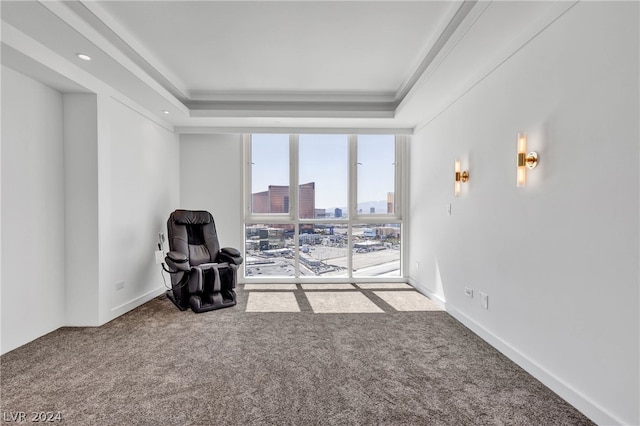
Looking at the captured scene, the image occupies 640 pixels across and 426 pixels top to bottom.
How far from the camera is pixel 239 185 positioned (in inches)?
198

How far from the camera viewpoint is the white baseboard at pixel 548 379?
1.74 metres

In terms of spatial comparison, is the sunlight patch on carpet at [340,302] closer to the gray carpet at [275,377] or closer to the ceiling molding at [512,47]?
the gray carpet at [275,377]

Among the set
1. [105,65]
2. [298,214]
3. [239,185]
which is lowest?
[298,214]

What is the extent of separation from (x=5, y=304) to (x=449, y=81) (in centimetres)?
429

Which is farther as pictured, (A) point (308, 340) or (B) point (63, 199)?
(B) point (63, 199)

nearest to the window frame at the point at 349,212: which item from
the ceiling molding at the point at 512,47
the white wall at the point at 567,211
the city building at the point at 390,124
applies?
the city building at the point at 390,124

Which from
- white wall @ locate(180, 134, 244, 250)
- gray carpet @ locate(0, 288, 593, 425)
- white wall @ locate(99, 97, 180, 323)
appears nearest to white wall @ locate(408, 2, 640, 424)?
gray carpet @ locate(0, 288, 593, 425)

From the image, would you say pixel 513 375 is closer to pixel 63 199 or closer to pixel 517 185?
pixel 517 185

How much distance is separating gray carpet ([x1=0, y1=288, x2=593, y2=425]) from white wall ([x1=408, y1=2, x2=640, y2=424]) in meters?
0.31

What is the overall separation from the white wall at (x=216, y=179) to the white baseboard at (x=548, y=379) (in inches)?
136

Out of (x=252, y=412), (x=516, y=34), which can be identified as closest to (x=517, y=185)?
(x=516, y=34)

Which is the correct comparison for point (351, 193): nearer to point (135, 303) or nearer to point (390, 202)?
point (390, 202)

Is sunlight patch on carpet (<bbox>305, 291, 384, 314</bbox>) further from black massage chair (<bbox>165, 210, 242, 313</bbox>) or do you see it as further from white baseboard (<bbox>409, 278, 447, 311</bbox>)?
black massage chair (<bbox>165, 210, 242, 313</bbox>)

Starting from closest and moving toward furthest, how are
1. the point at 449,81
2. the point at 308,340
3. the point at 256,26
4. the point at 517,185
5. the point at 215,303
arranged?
the point at 517,185, the point at 256,26, the point at 308,340, the point at 449,81, the point at 215,303
